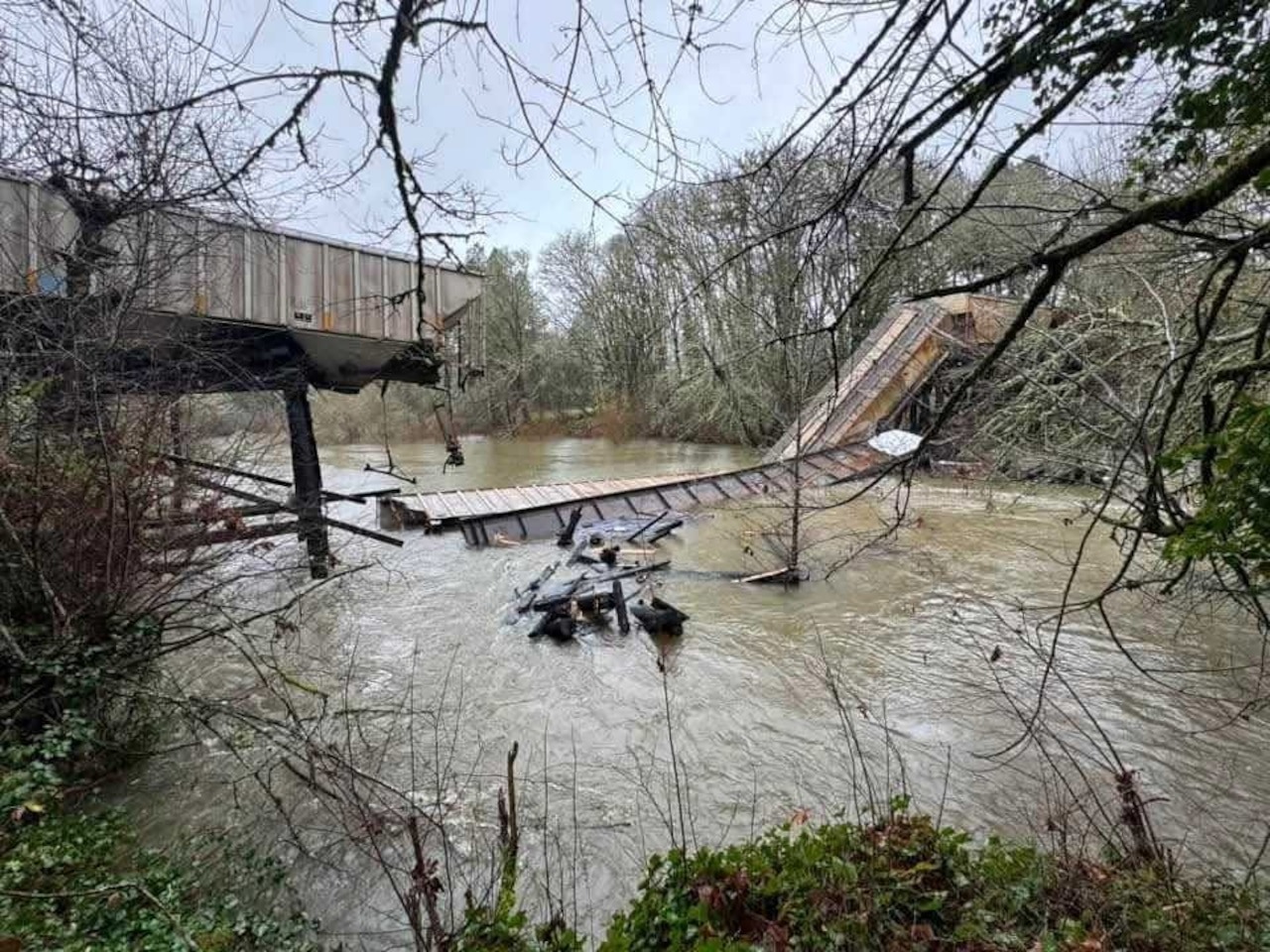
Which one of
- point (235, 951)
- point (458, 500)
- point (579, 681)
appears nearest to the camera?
point (235, 951)

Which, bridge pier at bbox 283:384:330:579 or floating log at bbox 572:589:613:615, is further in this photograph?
bridge pier at bbox 283:384:330:579

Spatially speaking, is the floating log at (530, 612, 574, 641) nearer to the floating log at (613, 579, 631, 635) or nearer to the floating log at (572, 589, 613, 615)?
the floating log at (572, 589, 613, 615)

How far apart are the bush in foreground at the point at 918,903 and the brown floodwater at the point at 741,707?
0.81 metres

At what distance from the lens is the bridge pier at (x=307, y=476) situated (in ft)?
28.5

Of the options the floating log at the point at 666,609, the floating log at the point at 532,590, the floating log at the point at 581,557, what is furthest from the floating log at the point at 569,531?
the floating log at the point at 666,609

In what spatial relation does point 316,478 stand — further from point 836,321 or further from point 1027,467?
point 1027,467

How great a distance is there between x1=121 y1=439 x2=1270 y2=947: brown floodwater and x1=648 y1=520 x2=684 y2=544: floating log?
1488 mm

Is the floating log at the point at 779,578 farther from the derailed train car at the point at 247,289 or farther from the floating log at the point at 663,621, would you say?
the derailed train car at the point at 247,289

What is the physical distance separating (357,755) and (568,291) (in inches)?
1071

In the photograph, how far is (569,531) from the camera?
1177cm

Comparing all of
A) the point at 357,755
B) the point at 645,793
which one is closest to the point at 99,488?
the point at 357,755

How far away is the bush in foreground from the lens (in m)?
2.19

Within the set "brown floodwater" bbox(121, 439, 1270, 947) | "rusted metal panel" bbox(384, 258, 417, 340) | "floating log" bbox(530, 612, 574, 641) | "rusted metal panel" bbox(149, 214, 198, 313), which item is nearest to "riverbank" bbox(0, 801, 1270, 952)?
"brown floodwater" bbox(121, 439, 1270, 947)

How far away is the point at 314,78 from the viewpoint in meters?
1.67
